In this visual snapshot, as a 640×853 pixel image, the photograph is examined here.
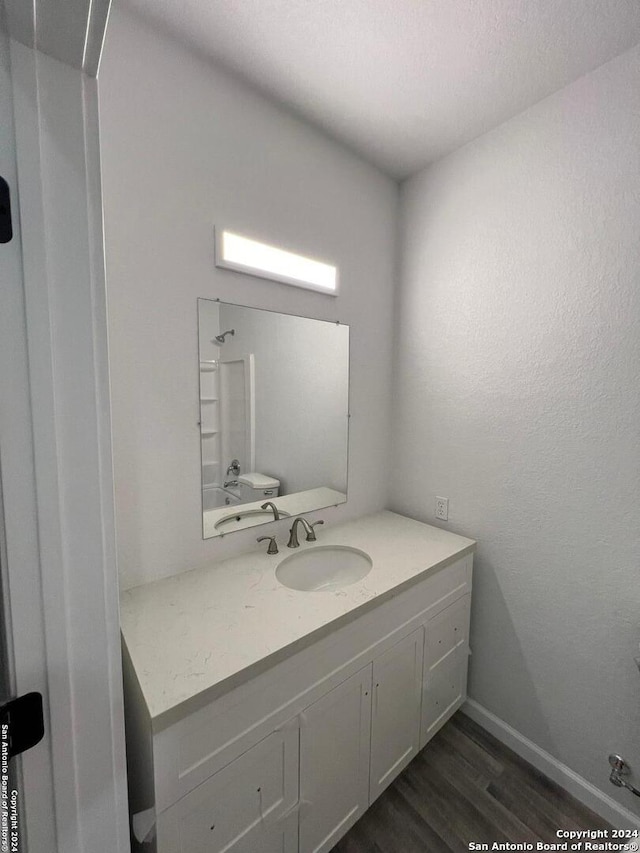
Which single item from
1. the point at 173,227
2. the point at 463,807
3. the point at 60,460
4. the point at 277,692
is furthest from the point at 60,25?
the point at 463,807

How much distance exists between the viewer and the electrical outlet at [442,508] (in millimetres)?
1685

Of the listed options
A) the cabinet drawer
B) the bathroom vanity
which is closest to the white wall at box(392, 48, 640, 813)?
the bathroom vanity

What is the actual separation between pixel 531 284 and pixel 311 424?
1.08m

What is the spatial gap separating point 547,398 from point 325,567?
3.75 ft

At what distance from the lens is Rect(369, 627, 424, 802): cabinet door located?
1181mm

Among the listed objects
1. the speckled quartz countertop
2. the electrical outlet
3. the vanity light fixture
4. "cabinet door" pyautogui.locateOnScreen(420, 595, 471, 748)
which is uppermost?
the vanity light fixture

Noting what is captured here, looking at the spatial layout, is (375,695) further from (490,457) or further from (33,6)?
(33,6)

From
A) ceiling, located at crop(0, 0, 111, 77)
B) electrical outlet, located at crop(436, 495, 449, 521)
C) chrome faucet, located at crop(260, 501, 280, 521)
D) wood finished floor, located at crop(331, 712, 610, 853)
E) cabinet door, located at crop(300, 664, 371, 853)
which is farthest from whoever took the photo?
electrical outlet, located at crop(436, 495, 449, 521)

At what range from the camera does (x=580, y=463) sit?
1.27 m

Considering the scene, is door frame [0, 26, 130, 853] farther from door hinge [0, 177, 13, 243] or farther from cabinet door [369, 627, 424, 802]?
cabinet door [369, 627, 424, 802]

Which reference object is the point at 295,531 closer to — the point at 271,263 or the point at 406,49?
the point at 271,263

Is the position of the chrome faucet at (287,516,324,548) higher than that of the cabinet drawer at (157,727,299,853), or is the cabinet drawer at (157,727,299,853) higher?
the chrome faucet at (287,516,324,548)

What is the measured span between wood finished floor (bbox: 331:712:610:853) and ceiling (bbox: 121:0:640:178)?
8.58ft

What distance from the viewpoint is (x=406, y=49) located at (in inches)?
44.7
